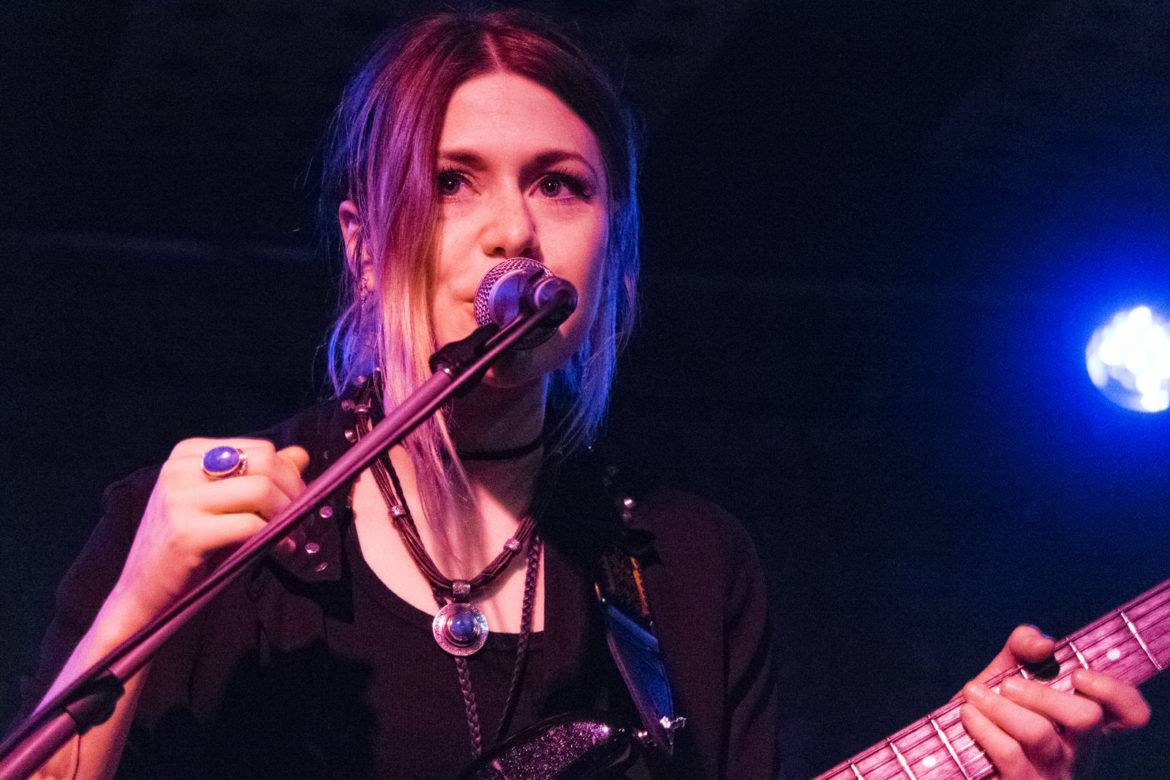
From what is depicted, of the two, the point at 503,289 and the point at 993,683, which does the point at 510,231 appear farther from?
the point at 993,683

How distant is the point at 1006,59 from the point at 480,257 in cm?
158

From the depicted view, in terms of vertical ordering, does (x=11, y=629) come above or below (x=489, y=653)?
above

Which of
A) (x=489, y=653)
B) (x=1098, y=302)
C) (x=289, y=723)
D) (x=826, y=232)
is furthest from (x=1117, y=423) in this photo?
(x=289, y=723)

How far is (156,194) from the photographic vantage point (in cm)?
245

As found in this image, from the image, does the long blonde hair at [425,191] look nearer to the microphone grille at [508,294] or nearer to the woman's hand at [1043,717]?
the microphone grille at [508,294]

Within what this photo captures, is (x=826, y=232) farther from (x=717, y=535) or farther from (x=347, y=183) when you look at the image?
(x=347, y=183)

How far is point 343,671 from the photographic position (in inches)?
53.5

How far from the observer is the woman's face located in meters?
1.32

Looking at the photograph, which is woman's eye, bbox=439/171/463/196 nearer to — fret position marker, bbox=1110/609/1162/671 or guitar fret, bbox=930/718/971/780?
guitar fret, bbox=930/718/971/780

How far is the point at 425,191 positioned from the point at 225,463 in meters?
0.57

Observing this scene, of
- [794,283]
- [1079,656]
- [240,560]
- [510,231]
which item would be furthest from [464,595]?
[794,283]

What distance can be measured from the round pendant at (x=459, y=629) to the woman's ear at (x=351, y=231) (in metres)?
0.56

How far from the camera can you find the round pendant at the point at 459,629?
139 centimetres

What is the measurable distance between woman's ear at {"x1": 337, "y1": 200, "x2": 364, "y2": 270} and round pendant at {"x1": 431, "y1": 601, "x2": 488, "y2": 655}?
1.83 ft
